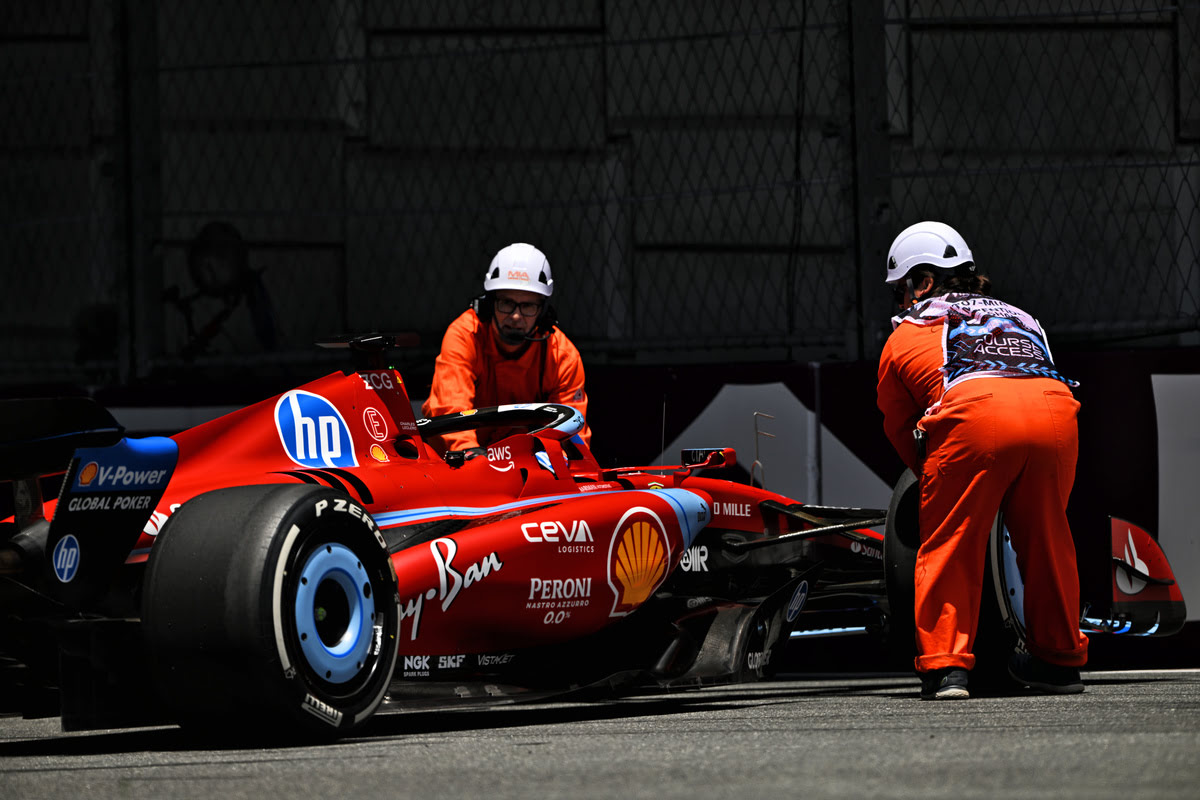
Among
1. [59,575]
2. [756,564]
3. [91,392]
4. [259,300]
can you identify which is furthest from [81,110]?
[59,575]

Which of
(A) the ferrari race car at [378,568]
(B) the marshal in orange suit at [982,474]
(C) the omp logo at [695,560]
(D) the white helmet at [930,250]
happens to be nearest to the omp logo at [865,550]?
(A) the ferrari race car at [378,568]

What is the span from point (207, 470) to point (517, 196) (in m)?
4.76

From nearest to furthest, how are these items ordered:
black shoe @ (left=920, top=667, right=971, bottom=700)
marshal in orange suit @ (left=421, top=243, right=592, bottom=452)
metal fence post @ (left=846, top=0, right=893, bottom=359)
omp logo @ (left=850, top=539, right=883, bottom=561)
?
1. black shoe @ (left=920, top=667, right=971, bottom=700)
2. omp logo @ (left=850, top=539, right=883, bottom=561)
3. marshal in orange suit @ (left=421, top=243, right=592, bottom=452)
4. metal fence post @ (left=846, top=0, right=893, bottom=359)

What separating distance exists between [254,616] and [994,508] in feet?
8.81

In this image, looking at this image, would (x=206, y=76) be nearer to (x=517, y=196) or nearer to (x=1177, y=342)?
(x=517, y=196)

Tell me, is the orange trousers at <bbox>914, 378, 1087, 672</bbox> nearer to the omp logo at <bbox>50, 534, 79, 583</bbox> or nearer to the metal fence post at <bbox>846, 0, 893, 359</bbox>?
the metal fence post at <bbox>846, 0, 893, 359</bbox>

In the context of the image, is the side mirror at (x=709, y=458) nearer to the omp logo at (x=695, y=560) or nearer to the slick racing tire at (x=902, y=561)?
the omp logo at (x=695, y=560)

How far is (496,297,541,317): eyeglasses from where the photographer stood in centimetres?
790

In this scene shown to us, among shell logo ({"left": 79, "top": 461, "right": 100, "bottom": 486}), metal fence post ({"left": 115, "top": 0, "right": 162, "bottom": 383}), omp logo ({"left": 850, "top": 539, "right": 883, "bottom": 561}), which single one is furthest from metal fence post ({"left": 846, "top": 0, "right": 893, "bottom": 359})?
shell logo ({"left": 79, "top": 461, "right": 100, "bottom": 486})

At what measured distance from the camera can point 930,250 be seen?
6.55 meters

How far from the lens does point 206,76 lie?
9.98 metres

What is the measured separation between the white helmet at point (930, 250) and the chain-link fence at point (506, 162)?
2151 millimetres

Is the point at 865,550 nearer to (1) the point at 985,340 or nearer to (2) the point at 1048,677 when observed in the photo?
(2) the point at 1048,677

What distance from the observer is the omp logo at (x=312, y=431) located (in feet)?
18.5
